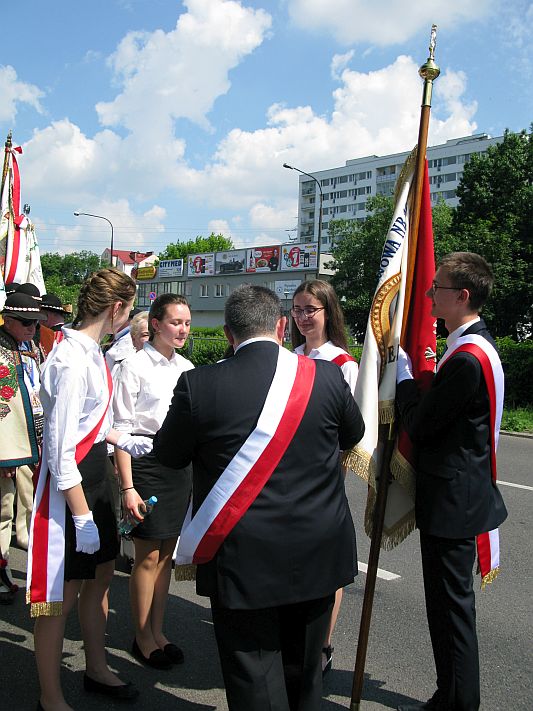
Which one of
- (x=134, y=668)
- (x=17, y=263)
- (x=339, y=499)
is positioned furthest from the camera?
(x=17, y=263)

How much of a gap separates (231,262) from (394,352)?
6417cm

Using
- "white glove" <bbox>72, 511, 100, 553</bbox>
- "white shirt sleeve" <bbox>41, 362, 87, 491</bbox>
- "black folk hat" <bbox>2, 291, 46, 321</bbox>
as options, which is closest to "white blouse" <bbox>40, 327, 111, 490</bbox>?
"white shirt sleeve" <bbox>41, 362, 87, 491</bbox>

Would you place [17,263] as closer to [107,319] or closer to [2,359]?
[2,359]

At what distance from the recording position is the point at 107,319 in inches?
120

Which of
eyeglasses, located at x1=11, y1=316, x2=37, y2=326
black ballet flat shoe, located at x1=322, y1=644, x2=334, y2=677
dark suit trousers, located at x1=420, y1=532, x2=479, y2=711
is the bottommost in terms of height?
black ballet flat shoe, located at x1=322, y1=644, x2=334, y2=677

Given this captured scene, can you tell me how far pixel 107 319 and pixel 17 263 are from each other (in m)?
3.87

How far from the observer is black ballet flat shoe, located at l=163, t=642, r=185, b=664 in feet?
11.4

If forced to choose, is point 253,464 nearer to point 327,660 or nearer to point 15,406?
point 327,660

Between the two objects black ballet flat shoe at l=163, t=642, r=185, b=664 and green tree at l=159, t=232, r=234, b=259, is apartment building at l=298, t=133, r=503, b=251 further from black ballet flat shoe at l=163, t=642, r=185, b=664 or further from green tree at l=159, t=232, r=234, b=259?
black ballet flat shoe at l=163, t=642, r=185, b=664

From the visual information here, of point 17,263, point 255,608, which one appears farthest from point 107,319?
point 17,263

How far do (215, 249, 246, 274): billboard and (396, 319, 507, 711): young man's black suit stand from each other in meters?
62.3

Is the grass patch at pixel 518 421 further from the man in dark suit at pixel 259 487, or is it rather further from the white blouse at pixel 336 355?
the man in dark suit at pixel 259 487

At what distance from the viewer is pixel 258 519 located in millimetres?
2205

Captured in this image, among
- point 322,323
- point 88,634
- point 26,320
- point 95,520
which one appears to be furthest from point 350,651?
point 26,320
